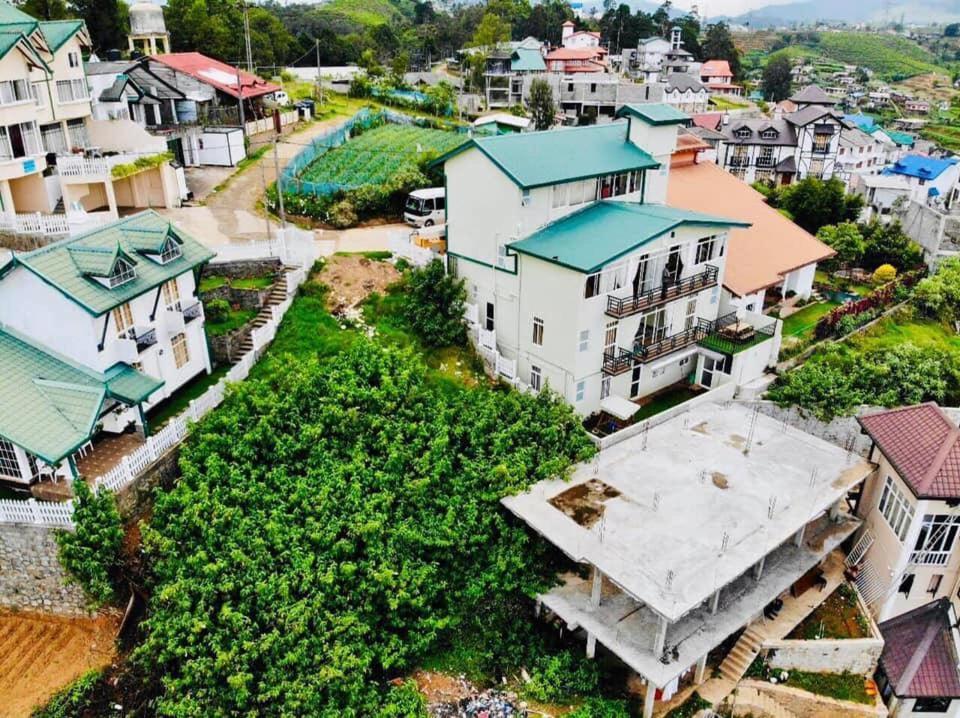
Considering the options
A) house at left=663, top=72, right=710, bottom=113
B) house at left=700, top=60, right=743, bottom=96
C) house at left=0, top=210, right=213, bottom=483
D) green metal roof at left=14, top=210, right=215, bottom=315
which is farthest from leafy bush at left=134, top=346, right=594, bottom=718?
house at left=700, top=60, right=743, bottom=96

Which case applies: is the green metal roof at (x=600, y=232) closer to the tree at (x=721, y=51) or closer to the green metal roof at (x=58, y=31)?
the green metal roof at (x=58, y=31)

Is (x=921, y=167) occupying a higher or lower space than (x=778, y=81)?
lower

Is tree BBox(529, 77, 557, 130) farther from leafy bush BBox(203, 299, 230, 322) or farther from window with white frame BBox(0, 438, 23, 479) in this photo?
window with white frame BBox(0, 438, 23, 479)

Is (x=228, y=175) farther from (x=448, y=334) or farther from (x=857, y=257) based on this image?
(x=857, y=257)

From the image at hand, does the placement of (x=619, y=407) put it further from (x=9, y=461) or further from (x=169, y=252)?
(x=9, y=461)

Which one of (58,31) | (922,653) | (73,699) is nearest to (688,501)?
(922,653)

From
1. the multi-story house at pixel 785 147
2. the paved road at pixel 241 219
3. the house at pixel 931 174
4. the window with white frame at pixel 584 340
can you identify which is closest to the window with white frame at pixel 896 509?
the window with white frame at pixel 584 340
